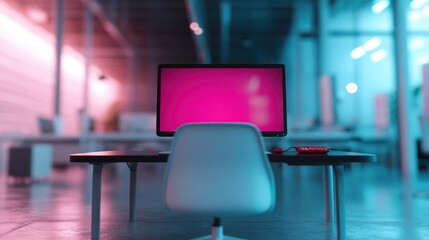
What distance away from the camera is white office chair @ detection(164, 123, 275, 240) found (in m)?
1.81

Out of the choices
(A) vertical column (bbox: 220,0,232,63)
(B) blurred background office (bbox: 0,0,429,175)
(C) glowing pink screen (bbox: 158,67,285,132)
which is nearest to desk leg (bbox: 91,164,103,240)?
(C) glowing pink screen (bbox: 158,67,285,132)

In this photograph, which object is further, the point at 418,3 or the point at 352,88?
the point at 352,88

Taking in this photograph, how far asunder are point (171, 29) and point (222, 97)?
39.8 ft

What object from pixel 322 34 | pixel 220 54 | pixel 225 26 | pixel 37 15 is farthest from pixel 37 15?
pixel 322 34

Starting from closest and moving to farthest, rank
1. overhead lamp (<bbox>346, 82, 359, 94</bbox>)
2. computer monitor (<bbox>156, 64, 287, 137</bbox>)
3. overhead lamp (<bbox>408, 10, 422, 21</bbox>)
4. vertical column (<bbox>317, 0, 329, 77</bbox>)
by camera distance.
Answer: computer monitor (<bbox>156, 64, 287, 137</bbox>) < overhead lamp (<bbox>408, 10, 422, 21</bbox>) < vertical column (<bbox>317, 0, 329, 77</bbox>) < overhead lamp (<bbox>346, 82, 359, 94</bbox>)

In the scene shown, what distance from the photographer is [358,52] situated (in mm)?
13062

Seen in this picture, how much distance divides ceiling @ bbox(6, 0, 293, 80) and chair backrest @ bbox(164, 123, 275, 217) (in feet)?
31.2

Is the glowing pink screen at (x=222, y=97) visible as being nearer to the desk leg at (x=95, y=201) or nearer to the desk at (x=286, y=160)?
the desk at (x=286, y=160)

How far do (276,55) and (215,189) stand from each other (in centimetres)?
1563

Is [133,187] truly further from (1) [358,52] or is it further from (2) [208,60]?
(2) [208,60]

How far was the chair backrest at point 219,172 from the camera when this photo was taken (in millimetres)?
1814

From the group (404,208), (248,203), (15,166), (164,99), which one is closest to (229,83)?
(164,99)

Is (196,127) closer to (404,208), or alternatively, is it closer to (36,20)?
(404,208)

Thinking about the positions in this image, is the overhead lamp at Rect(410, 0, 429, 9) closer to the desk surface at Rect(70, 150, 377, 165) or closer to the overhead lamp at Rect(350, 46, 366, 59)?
the overhead lamp at Rect(350, 46, 366, 59)
